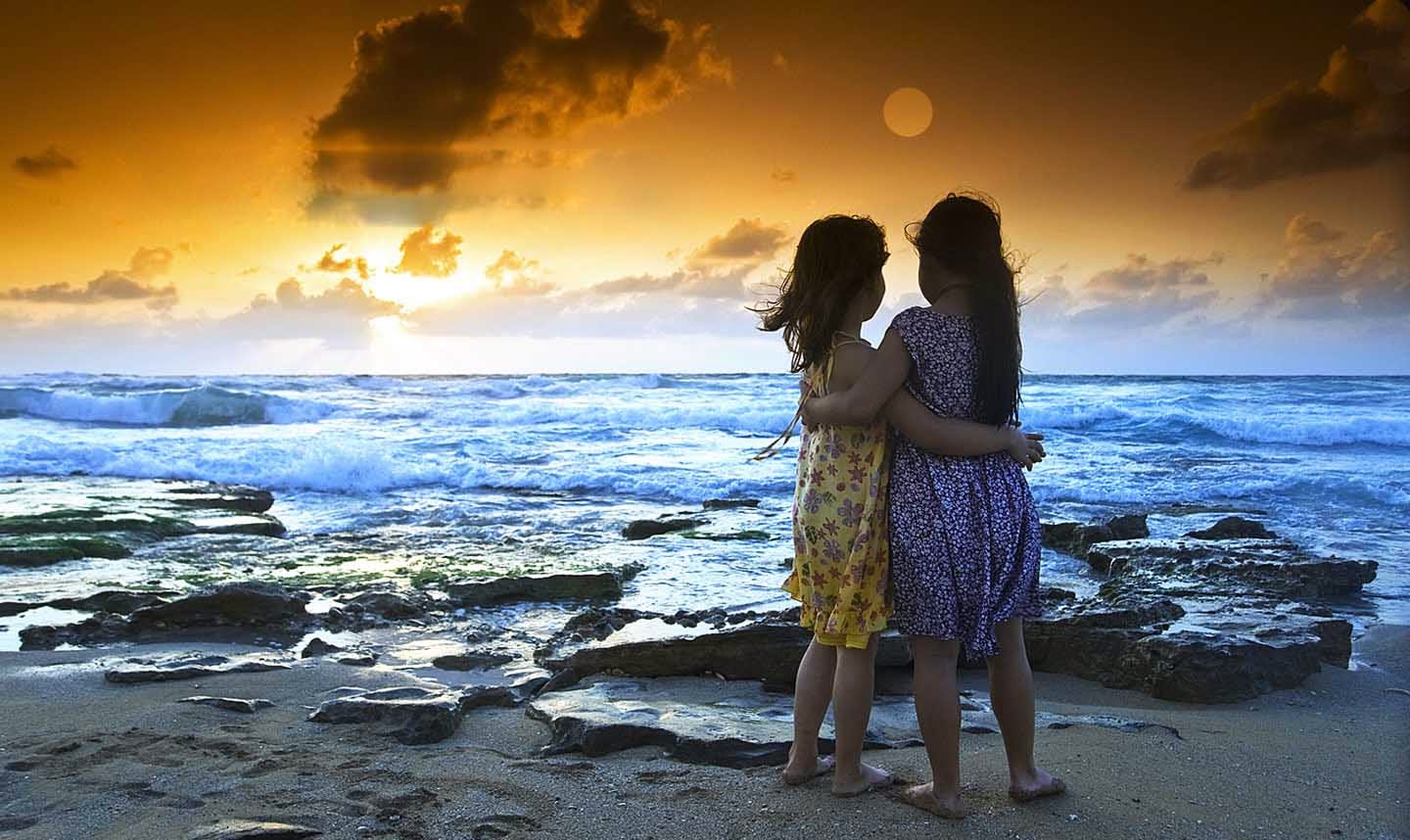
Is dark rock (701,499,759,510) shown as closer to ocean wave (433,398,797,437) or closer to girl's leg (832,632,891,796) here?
girl's leg (832,632,891,796)

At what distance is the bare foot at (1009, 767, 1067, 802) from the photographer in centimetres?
312

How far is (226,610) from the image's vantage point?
618 cm

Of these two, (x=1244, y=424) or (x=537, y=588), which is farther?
(x=1244, y=424)

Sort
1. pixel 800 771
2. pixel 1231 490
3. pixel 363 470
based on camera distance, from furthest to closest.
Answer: pixel 363 470 < pixel 1231 490 < pixel 800 771

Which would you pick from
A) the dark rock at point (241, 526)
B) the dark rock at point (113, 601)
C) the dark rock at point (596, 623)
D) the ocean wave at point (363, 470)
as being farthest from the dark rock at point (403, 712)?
the ocean wave at point (363, 470)

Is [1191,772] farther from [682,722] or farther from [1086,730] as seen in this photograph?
[682,722]

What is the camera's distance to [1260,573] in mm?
7098

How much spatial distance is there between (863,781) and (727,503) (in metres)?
8.65

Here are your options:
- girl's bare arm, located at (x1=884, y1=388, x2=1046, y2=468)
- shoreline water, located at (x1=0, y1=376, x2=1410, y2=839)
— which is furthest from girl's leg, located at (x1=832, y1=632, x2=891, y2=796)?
girl's bare arm, located at (x1=884, y1=388, x2=1046, y2=468)

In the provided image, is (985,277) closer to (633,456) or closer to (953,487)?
(953,487)

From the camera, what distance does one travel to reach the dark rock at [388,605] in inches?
260

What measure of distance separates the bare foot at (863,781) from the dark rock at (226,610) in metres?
4.29

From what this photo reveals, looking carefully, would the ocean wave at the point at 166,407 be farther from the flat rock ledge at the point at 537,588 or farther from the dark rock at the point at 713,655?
the dark rock at the point at 713,655

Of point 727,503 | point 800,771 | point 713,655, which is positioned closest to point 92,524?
point 727,503
